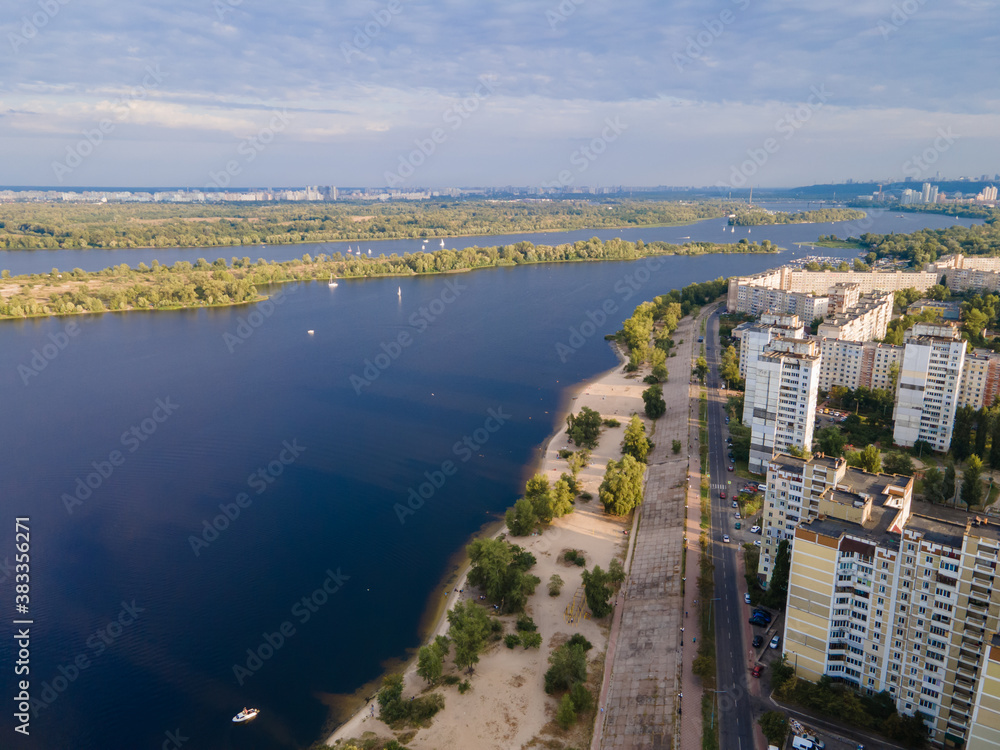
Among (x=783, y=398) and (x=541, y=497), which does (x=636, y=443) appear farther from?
(x=541, y=497)

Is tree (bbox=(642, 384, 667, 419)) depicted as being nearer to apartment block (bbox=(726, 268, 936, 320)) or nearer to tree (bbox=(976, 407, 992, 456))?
tree (bbox=(976, 407, 992, 456))

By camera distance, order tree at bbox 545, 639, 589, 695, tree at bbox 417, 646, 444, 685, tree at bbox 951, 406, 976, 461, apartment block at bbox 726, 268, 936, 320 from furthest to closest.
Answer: apartment block at bbox 726, 268, 936, 320, tree at bbox 951, 406, 976, 461, tree at bbox 417, 646, 444, 685, tree at bbox 545, 639, 589, 695

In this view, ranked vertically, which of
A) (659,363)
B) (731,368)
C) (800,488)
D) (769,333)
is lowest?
(659,363)

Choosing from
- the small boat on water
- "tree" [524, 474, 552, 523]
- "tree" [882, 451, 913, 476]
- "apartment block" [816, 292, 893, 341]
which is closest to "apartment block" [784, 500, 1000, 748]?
"tree" [524, 474, 552, 523]

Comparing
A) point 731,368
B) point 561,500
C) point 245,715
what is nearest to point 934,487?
point 561,500

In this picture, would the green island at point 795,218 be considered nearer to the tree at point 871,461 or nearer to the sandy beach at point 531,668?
the tree at point 871,461

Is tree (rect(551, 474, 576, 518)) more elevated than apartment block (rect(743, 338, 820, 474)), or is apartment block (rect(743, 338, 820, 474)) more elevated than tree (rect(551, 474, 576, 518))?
apartment block (rect(743, 338, 820, 474))
